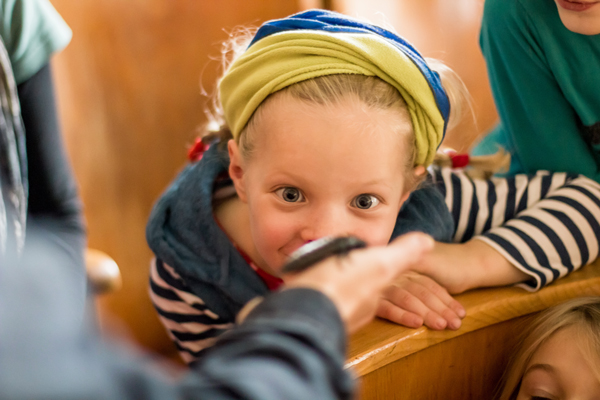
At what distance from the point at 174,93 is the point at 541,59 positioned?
2.64ft

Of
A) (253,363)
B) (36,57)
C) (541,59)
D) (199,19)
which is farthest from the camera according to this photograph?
(199,19)

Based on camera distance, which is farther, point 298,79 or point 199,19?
point 199,19

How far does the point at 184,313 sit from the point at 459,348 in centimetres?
41

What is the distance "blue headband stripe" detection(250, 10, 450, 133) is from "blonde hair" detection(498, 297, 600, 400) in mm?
293

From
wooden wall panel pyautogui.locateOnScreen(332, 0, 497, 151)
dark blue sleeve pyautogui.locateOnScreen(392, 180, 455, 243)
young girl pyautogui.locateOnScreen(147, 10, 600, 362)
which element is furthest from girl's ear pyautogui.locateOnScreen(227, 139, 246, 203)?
wooden wall panel pyautogui.locateOnScreen(332, 0, 497, 151)

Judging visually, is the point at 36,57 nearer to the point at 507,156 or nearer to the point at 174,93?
the point at 174,93

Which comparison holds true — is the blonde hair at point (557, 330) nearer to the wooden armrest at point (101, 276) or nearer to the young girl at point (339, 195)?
the young girl at point (339, 195)

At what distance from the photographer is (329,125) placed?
0.64m

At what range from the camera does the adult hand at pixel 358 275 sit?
1.10 feet

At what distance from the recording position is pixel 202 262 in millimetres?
823

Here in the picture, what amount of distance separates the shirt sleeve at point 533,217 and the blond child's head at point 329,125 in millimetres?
194

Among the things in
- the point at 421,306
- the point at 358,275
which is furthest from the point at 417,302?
the point at 358,275

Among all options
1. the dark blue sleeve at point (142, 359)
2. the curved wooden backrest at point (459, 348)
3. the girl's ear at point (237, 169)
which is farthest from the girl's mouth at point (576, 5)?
the dark blue sleeve at point (142, 359)

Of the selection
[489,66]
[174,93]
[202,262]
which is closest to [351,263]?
[202,262]
